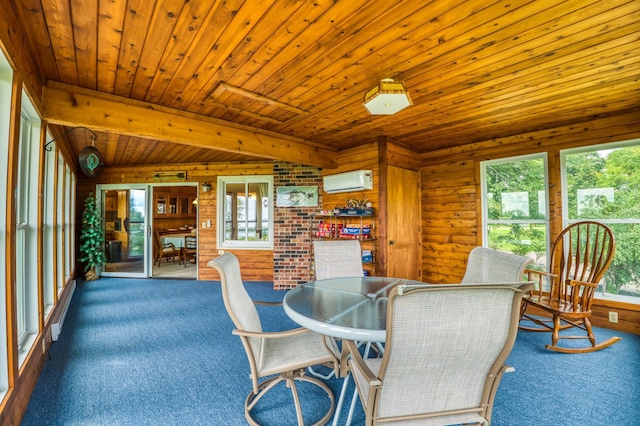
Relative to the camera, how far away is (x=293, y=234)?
17.3ft

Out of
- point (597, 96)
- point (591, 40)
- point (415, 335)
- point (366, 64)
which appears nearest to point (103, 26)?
point (366, 64)

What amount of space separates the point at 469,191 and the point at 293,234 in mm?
2919

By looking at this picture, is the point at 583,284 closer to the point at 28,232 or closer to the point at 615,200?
the point at 615,200

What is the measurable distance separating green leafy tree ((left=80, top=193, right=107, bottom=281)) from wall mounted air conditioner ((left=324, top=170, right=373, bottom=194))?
4.86 metres

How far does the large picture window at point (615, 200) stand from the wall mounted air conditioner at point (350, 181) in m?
2.45

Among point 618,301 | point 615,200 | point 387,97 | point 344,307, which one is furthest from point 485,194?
point 344,307

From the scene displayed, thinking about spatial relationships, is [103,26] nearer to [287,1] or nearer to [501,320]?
[287,1]

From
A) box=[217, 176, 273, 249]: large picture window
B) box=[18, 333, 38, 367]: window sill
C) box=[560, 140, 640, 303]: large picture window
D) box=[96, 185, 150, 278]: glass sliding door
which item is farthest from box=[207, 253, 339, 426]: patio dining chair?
box=[96, 185, 150, 278]: glass sliding door

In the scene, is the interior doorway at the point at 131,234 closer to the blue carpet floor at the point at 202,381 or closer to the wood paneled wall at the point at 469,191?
the blue carpet floor at the point at 202,381

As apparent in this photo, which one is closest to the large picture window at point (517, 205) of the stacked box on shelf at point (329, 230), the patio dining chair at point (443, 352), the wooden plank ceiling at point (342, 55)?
the wooden plank ceiling at point (342, 55)

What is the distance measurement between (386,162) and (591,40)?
243cm

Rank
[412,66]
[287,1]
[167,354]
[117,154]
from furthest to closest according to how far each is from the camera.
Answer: [117,154], [167,354], [412,66], [287,1]

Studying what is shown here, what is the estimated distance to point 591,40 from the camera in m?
1.94

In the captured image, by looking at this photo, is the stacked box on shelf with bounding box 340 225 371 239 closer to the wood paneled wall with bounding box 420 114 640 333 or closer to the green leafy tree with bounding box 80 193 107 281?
the wood paneled wall with bounding box 420 114 640 333
